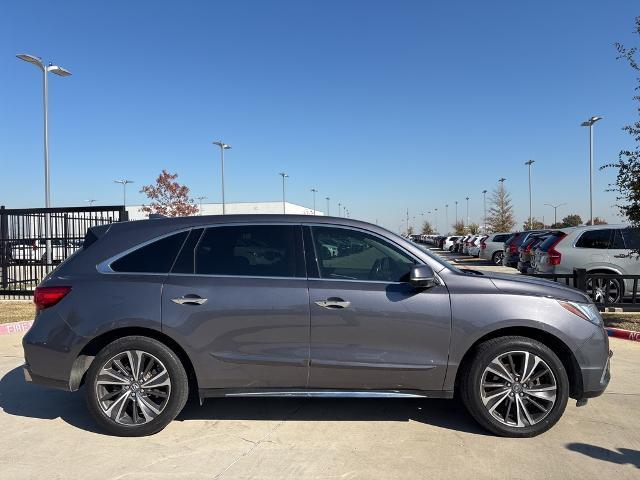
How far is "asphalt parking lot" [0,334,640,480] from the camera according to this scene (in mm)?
3684

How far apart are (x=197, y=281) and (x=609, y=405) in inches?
162

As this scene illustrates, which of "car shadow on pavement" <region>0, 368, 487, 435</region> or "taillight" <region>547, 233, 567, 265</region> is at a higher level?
"taillight" <region>547, 233, 567, 265</region>

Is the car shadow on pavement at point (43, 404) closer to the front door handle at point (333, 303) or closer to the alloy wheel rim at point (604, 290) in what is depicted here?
the front door handle at point (333, 303)

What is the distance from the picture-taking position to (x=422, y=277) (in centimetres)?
407

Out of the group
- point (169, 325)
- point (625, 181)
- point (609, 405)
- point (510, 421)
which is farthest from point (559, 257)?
point (169, 325)

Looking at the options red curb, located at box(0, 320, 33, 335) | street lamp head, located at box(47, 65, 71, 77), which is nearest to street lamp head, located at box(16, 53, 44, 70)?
street lamp head, located at box(47, 65, 71, 77)

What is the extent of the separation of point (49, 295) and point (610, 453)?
4659 millimetres

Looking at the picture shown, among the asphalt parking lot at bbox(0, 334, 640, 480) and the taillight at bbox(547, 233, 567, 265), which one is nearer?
the asphalt parking lot at bbox(0, 334, 640, 480)

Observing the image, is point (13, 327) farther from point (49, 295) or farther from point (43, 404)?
point (49, 295)

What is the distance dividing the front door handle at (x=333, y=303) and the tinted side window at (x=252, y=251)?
299 mm

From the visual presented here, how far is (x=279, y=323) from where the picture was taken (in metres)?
4.18

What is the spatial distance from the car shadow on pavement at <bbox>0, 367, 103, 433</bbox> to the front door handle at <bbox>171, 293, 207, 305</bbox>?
1372mm

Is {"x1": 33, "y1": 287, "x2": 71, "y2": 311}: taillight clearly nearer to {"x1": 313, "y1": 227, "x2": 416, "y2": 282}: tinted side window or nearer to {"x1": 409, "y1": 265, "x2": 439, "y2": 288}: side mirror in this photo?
{"x1": 313, "y1": 227, "x2": 416, "y2": 282}: tinted side window

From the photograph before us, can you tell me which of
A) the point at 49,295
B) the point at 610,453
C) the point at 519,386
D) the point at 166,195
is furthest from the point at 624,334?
the point at 166,195
